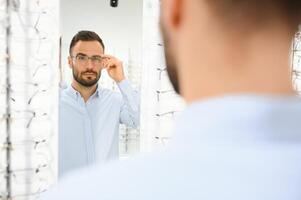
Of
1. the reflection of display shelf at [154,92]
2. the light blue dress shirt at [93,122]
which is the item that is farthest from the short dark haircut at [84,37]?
the reflection of display shelf at [154,92]

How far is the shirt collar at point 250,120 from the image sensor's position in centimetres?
25

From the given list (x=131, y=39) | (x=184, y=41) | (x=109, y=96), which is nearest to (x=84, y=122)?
(x=109, y=96)

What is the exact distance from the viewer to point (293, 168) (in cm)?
25

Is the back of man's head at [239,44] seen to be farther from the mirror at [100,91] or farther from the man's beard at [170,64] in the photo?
the mirror at [100,91]

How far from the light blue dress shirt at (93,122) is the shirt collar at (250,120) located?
Answer: 4.46 feet

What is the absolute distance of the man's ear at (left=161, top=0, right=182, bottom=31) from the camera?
280mm

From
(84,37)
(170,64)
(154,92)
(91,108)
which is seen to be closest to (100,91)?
(91,108)

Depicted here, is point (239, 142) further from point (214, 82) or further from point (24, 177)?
point (24, 177)

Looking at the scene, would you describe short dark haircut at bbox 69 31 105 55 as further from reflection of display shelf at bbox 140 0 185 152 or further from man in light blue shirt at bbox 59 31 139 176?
reflection of display shelf at bbox 140 0 185 152

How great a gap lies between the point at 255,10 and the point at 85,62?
1440 mm

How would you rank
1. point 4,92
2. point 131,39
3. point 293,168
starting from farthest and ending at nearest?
point 131,39
point 4,92
point 293,168

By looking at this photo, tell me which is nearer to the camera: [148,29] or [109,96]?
[148,29]

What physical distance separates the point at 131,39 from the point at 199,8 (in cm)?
166

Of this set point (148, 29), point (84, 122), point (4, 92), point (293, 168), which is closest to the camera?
point (293, 168)
